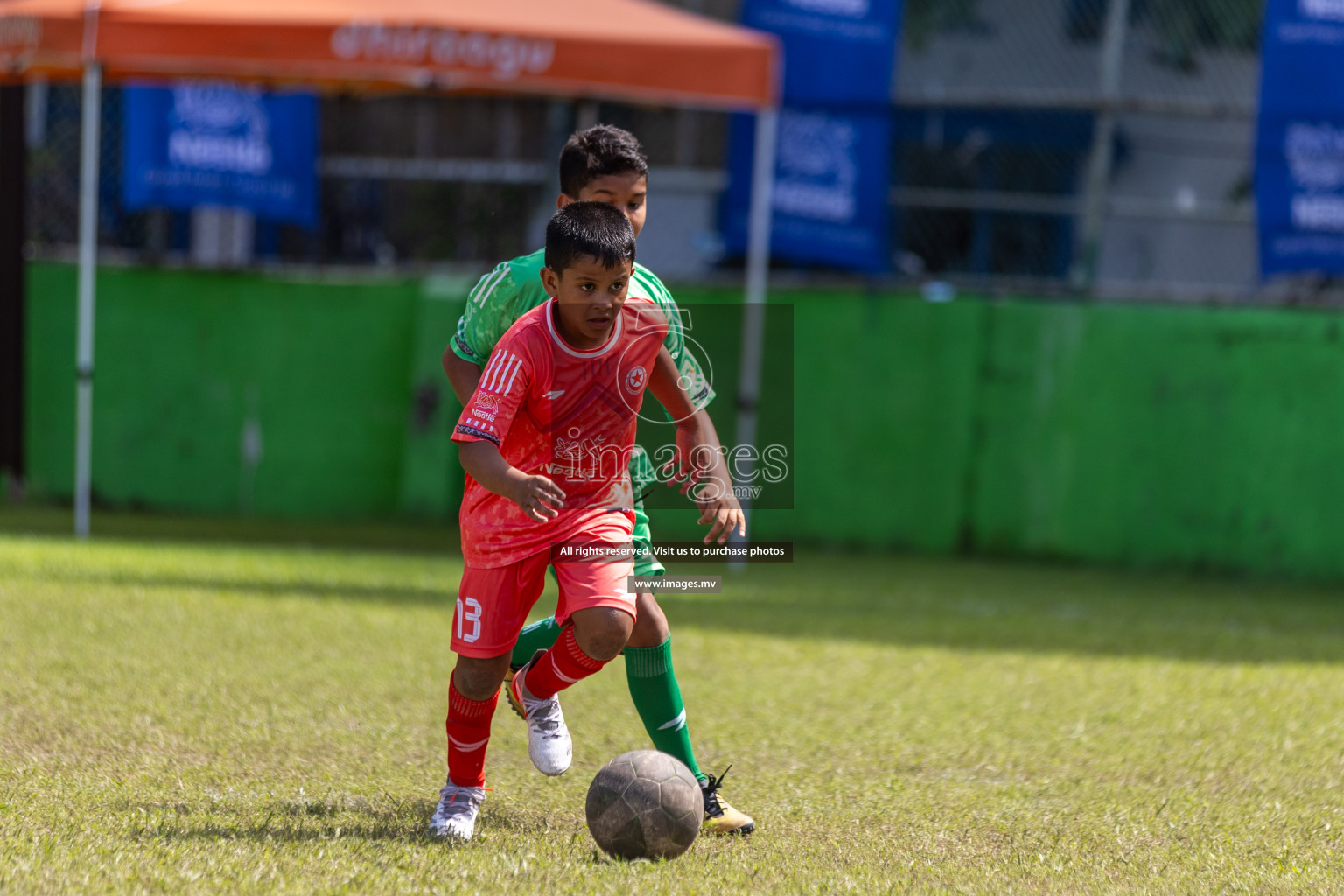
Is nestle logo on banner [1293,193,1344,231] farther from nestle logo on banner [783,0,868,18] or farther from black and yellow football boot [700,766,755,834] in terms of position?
black and yellow football boot [700,766,755,834]

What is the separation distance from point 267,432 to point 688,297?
2987 millimetres

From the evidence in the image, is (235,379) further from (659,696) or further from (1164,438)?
(659,696)

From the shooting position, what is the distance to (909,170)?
14.1m

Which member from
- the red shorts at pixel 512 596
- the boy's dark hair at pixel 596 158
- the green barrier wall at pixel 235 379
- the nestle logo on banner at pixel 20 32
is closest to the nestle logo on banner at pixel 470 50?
the nestle logo on banner at pixel 20 32

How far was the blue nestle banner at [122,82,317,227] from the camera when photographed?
1030 cm

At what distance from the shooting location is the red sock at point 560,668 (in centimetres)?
373

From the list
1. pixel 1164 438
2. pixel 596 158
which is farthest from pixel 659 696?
pixel 1164 438

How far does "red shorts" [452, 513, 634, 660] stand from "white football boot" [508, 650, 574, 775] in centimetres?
39

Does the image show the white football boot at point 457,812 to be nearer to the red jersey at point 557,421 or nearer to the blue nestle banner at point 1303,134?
the red jersey at point 557,421

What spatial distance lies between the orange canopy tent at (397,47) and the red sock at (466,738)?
202 inches

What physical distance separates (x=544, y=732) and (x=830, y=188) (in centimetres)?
740

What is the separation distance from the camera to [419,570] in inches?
321

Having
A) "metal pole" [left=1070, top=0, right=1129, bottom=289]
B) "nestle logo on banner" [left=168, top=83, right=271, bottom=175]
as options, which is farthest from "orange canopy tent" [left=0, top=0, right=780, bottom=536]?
"metal pole" [left=1070, top=0, right=1129, bottom=289]

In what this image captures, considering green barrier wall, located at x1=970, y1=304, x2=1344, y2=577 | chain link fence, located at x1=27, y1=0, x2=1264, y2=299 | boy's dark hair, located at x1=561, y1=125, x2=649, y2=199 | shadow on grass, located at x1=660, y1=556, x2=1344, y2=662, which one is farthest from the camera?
chain link fence, located at x1=27, y1=0, x2=1264, y2=299
